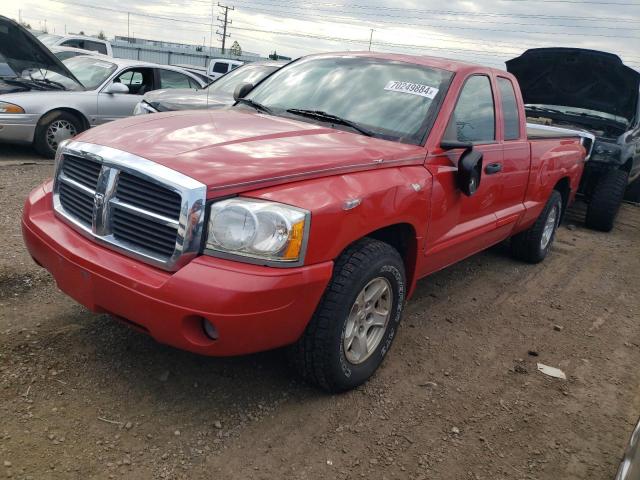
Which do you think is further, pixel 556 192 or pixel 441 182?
pixel 556 192

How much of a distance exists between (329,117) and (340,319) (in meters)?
1.44

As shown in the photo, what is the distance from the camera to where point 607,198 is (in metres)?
7.31

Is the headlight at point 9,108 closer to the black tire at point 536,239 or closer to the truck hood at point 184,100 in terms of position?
the truck hood at point 184,100

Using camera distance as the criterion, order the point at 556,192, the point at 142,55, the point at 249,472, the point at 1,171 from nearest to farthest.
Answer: the point at 249,472
the point at 556,192
the point at 1,171
the point at 142,55

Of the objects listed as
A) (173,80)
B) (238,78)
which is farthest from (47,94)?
(238,78)

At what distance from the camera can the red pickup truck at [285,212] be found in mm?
2354

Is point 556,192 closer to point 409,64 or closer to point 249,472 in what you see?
point 409,64

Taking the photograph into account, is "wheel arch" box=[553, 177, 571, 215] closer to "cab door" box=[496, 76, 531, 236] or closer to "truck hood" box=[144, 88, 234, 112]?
"cab door" box=[496, 76, 531, 236]

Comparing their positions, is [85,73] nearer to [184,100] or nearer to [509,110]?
[184,100]

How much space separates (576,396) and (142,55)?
122 ft

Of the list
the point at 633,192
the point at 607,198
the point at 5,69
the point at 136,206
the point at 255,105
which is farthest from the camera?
the point at 633,192

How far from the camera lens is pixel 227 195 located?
93.7 inches

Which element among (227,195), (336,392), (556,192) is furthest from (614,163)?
(227,195)

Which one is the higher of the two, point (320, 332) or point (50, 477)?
point (320, 332)
